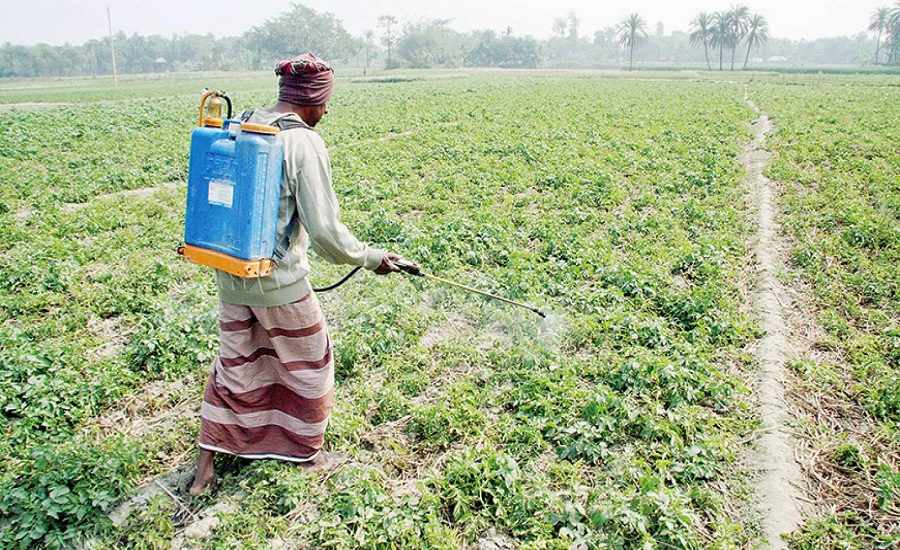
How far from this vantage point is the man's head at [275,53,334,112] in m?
3.15

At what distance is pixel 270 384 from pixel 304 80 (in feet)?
5.65

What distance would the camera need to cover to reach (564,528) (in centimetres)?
320

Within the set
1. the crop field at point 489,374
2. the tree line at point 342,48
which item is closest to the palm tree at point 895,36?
the tree line at point 342,48

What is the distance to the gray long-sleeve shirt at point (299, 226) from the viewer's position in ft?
9.92

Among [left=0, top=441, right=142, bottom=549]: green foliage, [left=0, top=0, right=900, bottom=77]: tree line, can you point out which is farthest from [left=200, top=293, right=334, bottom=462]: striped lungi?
[left=0, top=0, right=900, bottom=77]: tree line

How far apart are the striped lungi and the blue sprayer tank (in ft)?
1.42

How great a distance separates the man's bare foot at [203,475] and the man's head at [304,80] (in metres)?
2.07

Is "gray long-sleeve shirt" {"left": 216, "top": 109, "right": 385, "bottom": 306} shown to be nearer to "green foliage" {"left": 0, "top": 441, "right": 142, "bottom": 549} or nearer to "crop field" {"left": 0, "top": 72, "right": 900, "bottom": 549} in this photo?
"crop field" {"left": 0, "top": 72, "right": 900, "bottom": 549}

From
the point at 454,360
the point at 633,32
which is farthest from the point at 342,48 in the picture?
the point at 454,360

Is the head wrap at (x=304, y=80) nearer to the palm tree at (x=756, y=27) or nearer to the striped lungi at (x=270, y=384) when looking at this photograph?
the striped lungi at (x=270, y=384)

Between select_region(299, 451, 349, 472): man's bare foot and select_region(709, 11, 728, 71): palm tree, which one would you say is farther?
select_region(709, 11, 728, 71): palm tree

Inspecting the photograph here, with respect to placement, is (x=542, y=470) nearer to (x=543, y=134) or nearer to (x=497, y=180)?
(x=497, y=180)

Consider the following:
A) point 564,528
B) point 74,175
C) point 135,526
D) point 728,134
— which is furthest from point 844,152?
point 74,175

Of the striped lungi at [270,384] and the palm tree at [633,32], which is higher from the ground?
the palm tree at [633,32]
